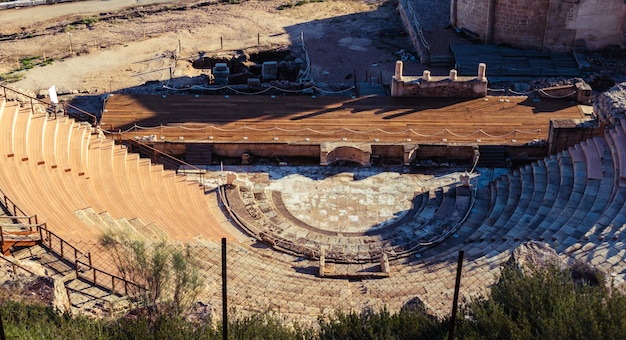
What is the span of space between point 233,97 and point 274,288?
597 inches

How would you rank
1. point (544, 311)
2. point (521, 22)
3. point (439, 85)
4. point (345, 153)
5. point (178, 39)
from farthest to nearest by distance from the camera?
point (178, 39) → point (521, 22) → point (439, 85) → point (345, 153) → point (544, 311)

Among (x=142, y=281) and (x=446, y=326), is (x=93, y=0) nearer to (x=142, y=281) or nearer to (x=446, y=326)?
(x=142, y=281)

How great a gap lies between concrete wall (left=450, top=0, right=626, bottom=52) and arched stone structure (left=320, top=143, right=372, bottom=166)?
49.5ft

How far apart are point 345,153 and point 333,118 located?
3175 mm

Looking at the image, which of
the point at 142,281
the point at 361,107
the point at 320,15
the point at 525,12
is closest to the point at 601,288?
the point at 142,281

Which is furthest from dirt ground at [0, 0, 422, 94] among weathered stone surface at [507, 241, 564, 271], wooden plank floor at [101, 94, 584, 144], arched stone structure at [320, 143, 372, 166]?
weathered stone surface at [507, 241, 564, 271]

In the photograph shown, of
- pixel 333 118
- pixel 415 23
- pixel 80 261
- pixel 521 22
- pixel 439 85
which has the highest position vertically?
pixel 521 22

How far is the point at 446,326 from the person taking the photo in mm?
15922

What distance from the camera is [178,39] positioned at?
45375 millimetres

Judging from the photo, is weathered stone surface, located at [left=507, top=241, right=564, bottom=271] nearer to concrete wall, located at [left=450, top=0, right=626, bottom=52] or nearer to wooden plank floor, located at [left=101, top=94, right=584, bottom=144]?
wooden plank floor, located at [left=101, top=94, right=584, bottom=144]

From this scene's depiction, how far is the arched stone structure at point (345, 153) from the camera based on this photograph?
2959cm

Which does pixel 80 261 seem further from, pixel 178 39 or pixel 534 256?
pixel 178 39

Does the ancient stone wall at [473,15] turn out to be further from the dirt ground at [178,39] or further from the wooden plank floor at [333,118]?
the wooden plank floor at [333,118]

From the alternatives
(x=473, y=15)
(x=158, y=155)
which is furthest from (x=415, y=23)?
(x=158, y=155)
